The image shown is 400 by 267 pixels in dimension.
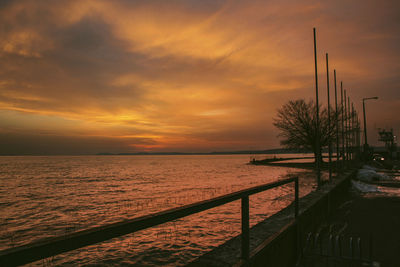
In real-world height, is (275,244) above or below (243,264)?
below

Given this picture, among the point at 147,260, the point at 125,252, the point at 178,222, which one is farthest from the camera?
the point at 178,222

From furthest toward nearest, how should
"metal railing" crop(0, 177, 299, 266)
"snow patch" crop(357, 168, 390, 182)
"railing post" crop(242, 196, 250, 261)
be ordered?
"snow patch" crop(357, 168, 390, 182) < "railing post" crop(242, 196, 250, 261) < "metal railing" crop(0, 177, 299, 266)

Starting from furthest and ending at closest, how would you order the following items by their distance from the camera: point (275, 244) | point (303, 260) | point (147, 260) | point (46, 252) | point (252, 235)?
point (147, 260) → point (303, 260) → point (252, 235) → point (275, 244) → point (46, 252)

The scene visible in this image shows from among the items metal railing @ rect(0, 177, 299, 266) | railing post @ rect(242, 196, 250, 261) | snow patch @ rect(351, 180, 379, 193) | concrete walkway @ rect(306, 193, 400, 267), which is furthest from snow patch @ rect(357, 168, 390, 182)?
metal railing @ rect(0, 177, 299, 266)

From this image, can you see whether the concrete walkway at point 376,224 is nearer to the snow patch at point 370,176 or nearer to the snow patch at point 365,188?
the snow patch at point 365,188

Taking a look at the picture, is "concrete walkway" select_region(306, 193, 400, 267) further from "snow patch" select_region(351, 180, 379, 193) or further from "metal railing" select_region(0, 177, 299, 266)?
"metal railing" select_region(0, 177, 299, 266)

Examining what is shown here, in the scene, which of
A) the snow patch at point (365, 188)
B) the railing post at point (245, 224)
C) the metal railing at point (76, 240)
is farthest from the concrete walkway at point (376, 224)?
the metal railing at point (76, 240)

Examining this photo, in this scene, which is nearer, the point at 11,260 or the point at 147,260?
the point at 11,260

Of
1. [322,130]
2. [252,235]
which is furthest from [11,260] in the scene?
[322,130]

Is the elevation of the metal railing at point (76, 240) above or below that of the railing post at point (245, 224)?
above

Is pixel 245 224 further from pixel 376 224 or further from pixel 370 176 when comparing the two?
pixel 370 176

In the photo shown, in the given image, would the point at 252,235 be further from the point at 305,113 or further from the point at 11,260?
the point at 305,113

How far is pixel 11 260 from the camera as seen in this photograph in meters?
1.22

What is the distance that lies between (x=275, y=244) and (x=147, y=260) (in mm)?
5184
